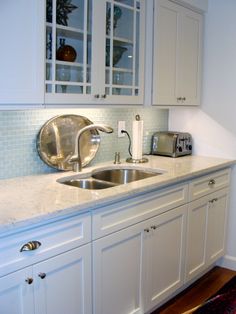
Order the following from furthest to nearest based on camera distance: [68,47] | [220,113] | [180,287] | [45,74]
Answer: [220,113] < [180,287] < [68,47] < [45,74]

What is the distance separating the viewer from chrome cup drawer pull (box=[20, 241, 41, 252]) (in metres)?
1.52

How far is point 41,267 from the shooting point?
63.0 inches

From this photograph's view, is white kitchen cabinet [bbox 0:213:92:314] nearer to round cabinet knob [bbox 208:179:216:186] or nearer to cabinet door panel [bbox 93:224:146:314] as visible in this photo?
cabinet door panel [bbox 93:224:146:314]

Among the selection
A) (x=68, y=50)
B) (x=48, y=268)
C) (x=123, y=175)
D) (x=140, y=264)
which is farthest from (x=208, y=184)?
(x=48, y=268)

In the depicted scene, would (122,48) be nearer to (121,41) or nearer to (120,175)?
(121,41)

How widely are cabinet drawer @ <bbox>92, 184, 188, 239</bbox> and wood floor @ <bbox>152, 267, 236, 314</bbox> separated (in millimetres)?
739

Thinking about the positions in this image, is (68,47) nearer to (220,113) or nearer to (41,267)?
(41,267)

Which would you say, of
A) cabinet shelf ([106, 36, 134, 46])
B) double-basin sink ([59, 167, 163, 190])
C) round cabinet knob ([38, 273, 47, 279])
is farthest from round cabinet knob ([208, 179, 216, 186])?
round cabinet knob ([38, 273, 47, 279])

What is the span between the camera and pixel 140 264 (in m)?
2.20

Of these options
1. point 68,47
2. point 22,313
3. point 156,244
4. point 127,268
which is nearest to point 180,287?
point 156,244

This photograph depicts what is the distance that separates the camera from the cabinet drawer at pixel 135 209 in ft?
6.13

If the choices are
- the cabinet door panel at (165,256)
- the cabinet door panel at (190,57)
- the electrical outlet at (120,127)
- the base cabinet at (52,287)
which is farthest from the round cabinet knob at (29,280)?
the cabinet door panel at (190,57)

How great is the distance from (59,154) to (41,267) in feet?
3.03

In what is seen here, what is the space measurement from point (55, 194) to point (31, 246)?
364 millimetres
